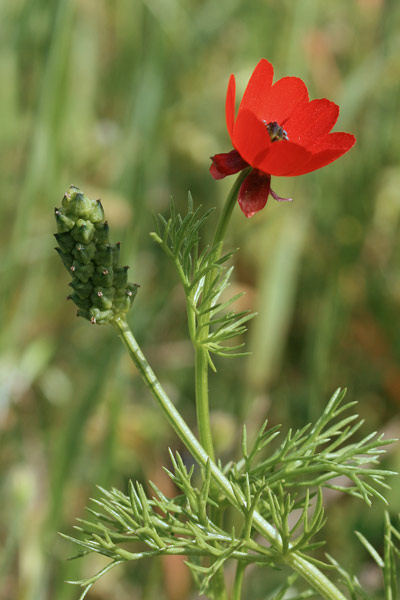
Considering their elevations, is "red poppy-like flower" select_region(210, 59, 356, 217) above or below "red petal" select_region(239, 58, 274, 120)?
below

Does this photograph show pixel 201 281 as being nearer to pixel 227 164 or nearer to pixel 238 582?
pixel 227 164

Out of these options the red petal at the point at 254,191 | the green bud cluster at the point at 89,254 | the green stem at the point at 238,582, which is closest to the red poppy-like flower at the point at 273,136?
the red petal at the point at 254,191

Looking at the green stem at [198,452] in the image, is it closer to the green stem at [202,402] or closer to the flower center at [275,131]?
the green stem at [202,402]

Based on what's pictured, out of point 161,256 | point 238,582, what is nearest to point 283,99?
point 238,582

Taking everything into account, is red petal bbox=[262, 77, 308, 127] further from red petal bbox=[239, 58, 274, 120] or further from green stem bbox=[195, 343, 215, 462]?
green stem bbox=[195, 343, 215, 462]

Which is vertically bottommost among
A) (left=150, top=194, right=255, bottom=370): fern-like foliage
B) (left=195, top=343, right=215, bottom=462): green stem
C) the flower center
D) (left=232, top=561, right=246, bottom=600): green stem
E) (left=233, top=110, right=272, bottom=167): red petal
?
(left=232, top=561, right=246, bottom=600): green stem

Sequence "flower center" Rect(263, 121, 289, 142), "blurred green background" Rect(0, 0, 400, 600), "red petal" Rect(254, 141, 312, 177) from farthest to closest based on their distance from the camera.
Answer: "blurred green background" Rect(0, 0, 400, 600) → "flower center" Rect(263, 121, 289, 142) → "red petal" Rect(254, 141, 312, 177)

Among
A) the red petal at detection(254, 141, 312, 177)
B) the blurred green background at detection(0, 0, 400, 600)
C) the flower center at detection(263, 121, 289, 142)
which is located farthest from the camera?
the blurred green background at detection(0, 0, 400, 600)

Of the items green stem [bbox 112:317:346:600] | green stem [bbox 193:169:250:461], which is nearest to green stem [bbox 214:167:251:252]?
green stem [bbox 193:169:250:461]

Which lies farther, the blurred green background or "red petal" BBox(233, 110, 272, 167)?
the blurred green background
